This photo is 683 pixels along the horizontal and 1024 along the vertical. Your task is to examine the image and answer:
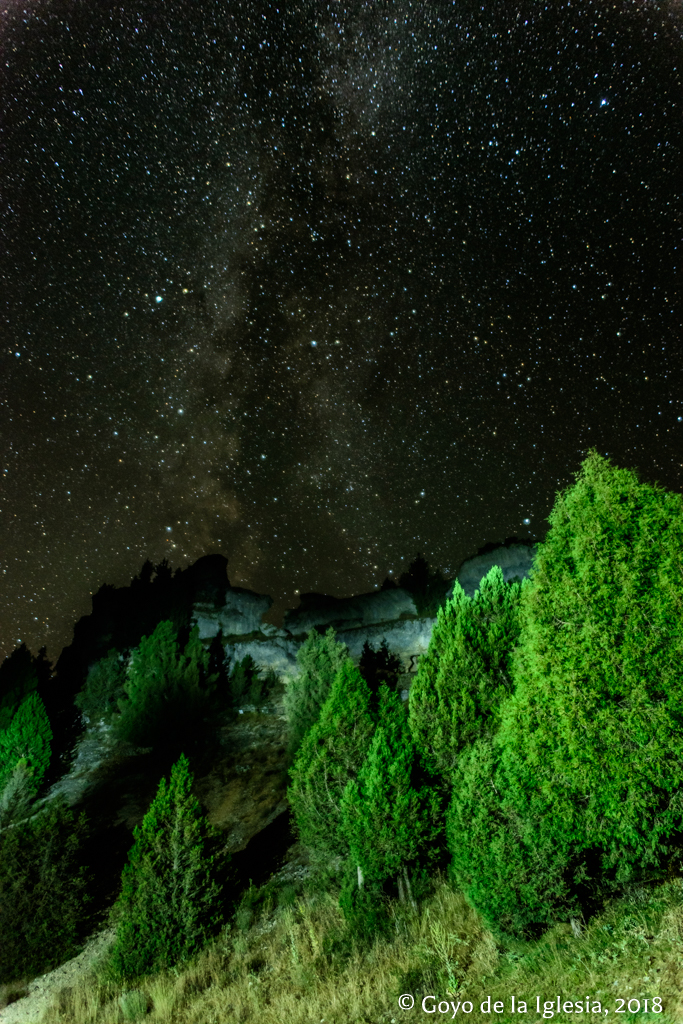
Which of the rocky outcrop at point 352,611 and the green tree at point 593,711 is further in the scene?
the rocky outcrop at point 352,611

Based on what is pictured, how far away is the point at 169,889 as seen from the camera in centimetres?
1190

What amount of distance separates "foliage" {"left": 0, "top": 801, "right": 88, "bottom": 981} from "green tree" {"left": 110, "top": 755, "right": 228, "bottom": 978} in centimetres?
339

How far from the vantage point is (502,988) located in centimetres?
713

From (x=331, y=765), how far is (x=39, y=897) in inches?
345

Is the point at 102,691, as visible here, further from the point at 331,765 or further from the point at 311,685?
the point at 331,765

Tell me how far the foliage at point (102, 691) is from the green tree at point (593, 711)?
3451 centimetres

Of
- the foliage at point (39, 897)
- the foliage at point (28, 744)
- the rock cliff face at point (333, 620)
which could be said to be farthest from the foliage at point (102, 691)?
the foliage at point (39, 897)

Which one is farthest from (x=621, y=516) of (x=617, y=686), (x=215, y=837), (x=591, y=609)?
(x=215, y=837)

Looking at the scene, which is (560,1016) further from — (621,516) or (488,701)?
(488,701)

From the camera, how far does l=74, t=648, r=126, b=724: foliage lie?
3697cm

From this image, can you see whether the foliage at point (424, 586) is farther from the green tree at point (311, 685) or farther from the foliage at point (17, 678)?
the foliage at point (17, 678)

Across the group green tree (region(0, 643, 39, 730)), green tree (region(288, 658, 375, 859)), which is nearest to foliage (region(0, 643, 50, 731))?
green tree (region(0, 643, 39, 730))

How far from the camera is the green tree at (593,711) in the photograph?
7258 mm

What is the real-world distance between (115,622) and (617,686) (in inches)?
1898
